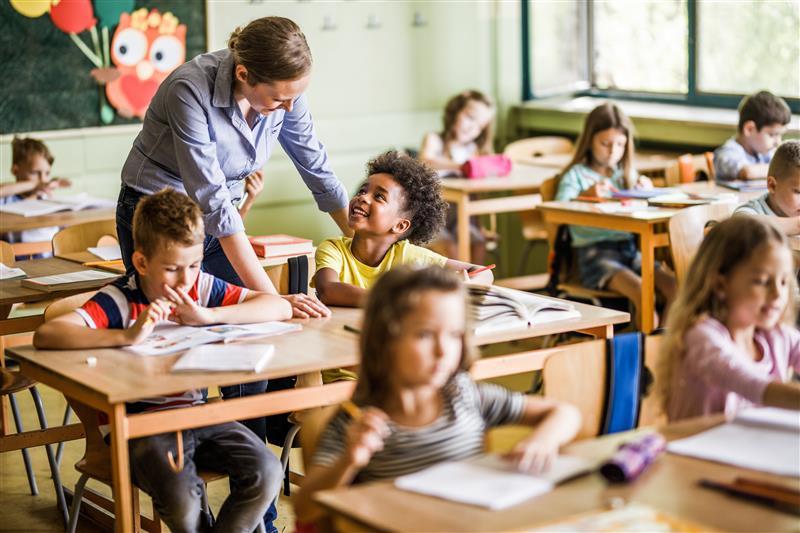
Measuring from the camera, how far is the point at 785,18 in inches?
224

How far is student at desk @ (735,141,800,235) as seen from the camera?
395 cm

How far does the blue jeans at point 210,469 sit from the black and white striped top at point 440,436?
80 centimetres

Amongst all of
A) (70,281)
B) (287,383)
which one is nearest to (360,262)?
(287,383)

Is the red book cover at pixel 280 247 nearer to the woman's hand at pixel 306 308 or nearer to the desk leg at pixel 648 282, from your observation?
the woman's hand at pixel 306 308

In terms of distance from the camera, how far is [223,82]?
310cm

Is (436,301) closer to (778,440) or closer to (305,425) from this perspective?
(305,425)

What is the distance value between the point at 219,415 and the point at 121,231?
88 centimetres

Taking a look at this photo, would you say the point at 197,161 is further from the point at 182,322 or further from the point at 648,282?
the point at 648,282

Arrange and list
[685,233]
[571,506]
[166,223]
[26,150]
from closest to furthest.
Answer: [571,506]
[166,223]
[685,233]
[26,150]

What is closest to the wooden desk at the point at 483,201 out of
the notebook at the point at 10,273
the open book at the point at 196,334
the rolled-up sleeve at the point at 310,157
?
the rolled-up sleeve at the point at 310,157

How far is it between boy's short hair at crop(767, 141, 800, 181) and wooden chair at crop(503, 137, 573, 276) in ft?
7.29

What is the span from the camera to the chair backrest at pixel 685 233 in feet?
13.3

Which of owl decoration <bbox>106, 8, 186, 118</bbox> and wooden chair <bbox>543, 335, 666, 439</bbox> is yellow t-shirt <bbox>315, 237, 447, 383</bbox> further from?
owl decoration <bbox>106, 8, 186, 118</bbox>

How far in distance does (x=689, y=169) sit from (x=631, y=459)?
3.84 meters
